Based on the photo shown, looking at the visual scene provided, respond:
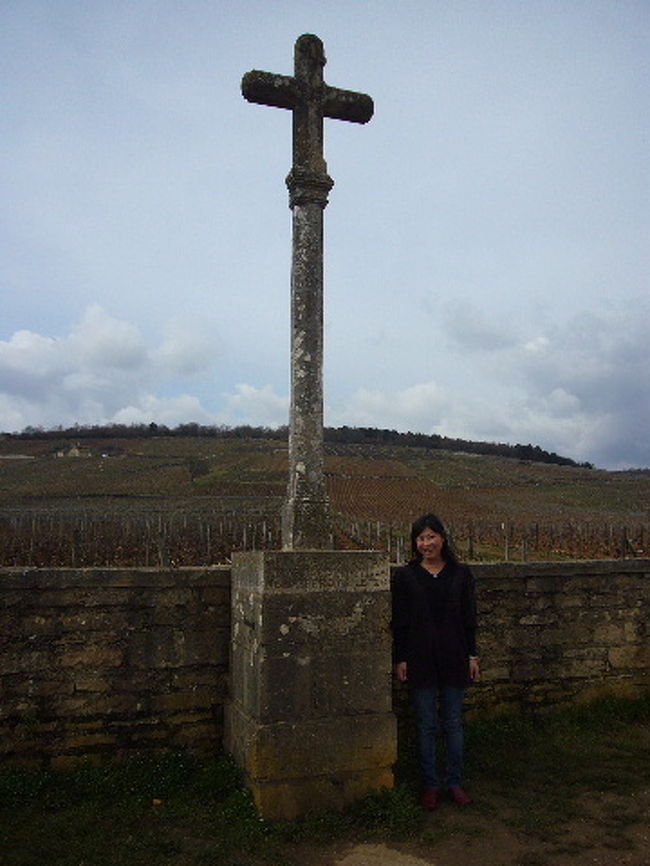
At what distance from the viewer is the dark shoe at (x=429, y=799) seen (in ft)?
14.3

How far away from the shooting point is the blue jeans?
445 centimetres

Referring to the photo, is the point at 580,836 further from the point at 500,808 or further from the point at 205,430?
the point at 205,430

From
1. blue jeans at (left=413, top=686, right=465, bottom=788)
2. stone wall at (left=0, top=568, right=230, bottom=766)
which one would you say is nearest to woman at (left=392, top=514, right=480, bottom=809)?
blue jeans at (left=413, top=686, right=465, bottom=788)

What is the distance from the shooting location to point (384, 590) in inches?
181

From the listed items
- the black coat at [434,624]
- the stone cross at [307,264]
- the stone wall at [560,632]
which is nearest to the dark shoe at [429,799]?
the black coat at [434,624]

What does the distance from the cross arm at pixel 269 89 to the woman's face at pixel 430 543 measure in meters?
3.25

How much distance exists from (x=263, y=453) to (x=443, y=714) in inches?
1994

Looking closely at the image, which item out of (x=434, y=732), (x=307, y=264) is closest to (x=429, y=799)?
(x=434, y=732)

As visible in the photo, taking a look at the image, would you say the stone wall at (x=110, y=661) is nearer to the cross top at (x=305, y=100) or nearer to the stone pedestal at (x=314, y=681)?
the stone pedestal at (x=314, y=681)

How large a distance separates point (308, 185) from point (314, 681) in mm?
3358

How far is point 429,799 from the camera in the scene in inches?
172

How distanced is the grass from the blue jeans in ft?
0.60

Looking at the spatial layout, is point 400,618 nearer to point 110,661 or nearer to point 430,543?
point 430,543

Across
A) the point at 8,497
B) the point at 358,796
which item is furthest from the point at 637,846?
the point at 8,497
